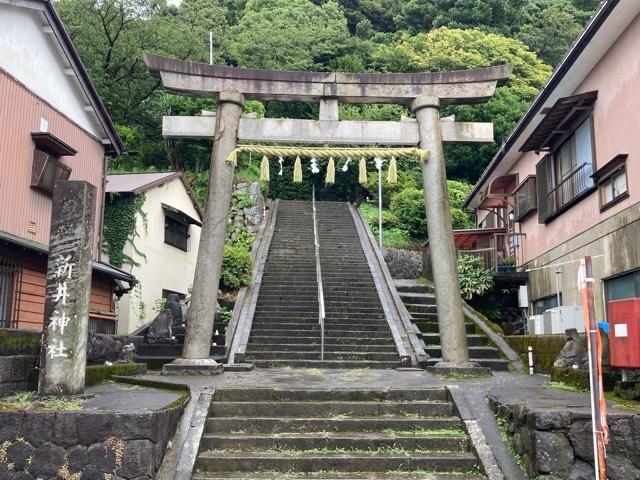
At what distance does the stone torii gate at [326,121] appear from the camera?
409 inches

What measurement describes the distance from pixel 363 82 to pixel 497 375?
6138 mm

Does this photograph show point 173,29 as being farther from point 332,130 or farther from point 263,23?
point 332,130

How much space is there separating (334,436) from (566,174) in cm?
1009

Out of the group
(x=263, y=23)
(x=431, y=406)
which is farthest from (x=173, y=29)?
(x=431, y=406)

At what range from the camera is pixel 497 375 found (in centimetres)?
980

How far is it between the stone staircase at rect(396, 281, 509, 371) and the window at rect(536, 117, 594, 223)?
3.83m

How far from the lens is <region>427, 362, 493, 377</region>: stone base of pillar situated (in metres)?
9.38

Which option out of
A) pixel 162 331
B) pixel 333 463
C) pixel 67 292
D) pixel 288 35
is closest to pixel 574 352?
pixel 333 463

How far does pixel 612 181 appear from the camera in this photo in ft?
35.7

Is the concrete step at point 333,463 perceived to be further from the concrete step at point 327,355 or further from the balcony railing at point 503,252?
the balcony railing at point 503,252

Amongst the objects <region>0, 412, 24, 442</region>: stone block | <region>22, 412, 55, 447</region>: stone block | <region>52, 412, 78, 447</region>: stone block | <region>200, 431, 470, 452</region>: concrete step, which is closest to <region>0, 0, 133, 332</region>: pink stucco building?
<region>0, 412, 24, 442</region>: stone block

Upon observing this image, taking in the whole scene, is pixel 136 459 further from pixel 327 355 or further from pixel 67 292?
pixel 327 355

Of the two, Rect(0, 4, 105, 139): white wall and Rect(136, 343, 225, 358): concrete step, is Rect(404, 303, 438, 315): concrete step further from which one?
Rect(0, 4, 105, 139): white wall

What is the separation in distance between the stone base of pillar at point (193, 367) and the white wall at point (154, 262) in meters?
7.83
